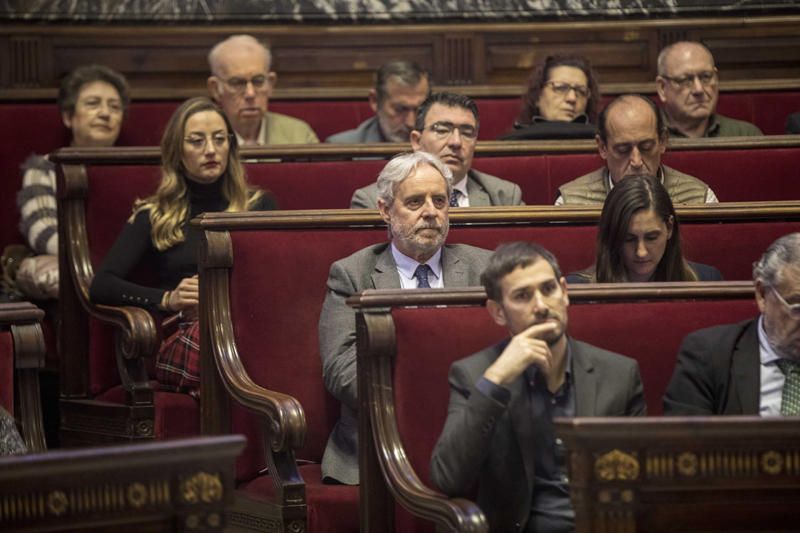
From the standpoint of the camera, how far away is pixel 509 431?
6.82 feet

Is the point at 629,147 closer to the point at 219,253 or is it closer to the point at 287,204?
the point at 287,204

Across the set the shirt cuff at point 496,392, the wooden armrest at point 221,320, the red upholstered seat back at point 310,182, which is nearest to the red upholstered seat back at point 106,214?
the red upholstered seat back at point 310,182

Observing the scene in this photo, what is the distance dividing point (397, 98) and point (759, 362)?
6.25ft

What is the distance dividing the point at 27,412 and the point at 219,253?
0.43 meters

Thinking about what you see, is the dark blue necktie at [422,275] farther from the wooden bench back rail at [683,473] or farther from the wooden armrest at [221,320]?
the wooden bench back rail at [683,473]

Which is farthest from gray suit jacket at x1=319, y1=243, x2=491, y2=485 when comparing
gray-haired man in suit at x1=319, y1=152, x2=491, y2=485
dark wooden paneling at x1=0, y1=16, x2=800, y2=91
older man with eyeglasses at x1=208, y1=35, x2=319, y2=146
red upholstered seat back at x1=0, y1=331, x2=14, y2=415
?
dark wooden paneling at x1=0, y1=16, x2=800, y2=91

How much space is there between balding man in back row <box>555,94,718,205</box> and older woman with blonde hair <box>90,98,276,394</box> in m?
0.67

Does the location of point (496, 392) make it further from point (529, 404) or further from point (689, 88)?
point (689, 88)

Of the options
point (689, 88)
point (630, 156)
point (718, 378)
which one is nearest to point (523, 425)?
point (718, 378)

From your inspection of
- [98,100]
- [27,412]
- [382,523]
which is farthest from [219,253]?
[98,100]

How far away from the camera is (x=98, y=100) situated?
385cm

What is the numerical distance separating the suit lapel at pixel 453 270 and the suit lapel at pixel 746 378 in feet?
1.92

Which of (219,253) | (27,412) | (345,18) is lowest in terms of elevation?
(27,412)

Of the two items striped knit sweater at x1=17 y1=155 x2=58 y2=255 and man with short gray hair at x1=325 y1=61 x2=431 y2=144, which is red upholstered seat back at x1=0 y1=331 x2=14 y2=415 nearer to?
striped knit sweater at x1=17 y1=155 x2=58 y2=255
